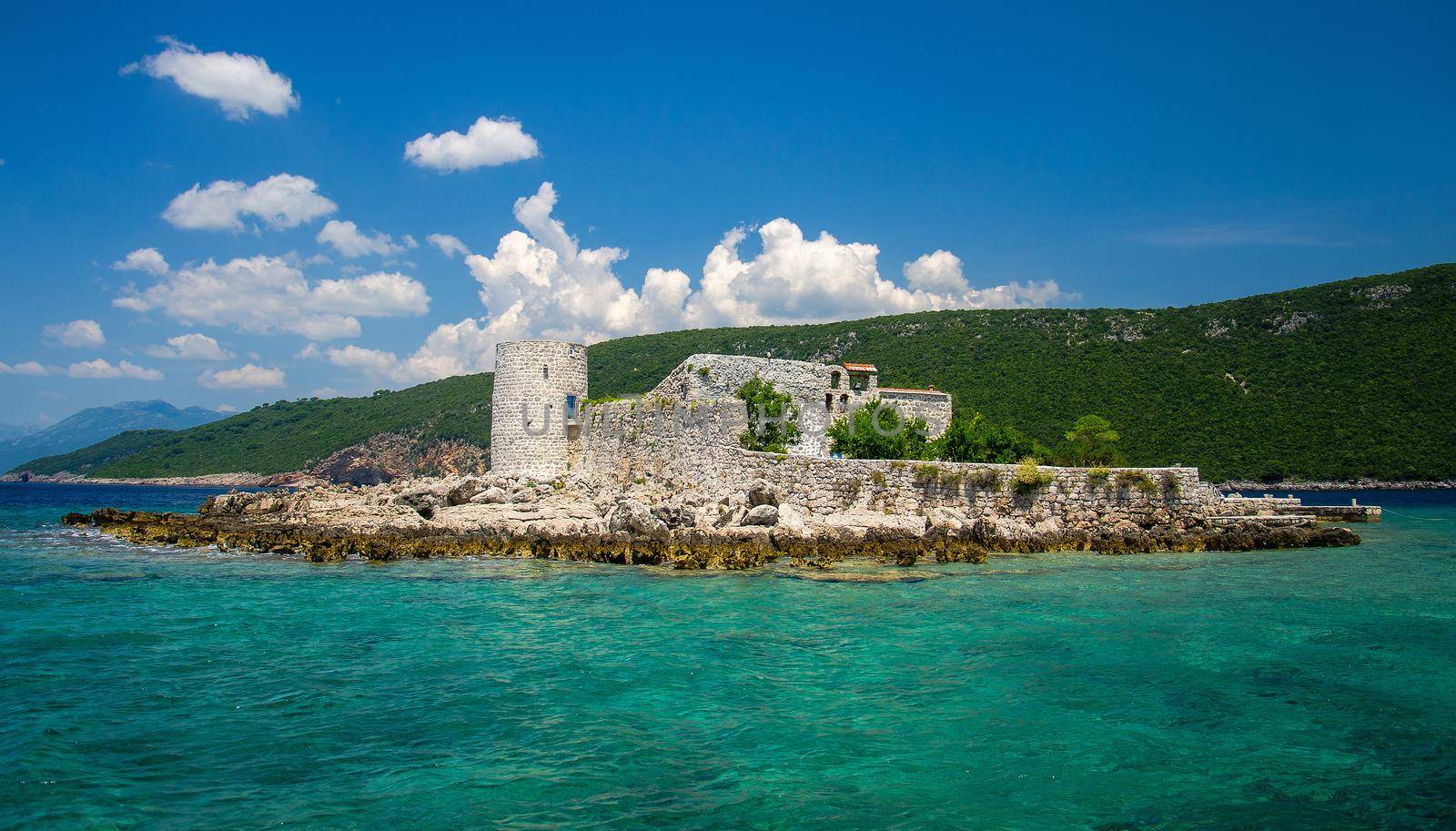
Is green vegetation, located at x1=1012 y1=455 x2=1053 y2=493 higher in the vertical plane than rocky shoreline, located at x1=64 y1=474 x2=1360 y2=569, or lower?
higher

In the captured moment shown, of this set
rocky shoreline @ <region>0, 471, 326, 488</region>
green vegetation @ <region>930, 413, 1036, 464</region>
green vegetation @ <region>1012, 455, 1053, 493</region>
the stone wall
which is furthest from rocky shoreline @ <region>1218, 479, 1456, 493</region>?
rocky shoreline @ <region>0, 471, 326, 488</region>

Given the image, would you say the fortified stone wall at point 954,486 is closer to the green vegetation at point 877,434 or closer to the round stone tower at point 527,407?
the green vegetation at point 877,434

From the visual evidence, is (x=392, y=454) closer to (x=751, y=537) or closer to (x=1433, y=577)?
(x=751, y=537)

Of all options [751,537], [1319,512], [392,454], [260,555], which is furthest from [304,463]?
[1319,512]

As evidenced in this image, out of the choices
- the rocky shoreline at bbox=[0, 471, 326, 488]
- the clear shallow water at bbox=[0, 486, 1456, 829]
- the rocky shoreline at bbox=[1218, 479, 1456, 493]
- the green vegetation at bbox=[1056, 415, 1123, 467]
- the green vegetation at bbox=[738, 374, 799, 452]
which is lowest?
the rocky shoreline at bbox=[1218, 479, 1456, 493]

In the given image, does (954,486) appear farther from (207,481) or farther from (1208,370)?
(207,481)

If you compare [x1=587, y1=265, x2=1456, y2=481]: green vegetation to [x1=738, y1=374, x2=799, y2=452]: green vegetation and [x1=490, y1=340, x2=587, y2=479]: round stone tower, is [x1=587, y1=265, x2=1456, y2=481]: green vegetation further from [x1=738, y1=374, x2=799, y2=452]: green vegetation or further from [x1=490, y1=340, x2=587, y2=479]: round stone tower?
[x1=490, y1=340, x2=587, y2=479]: round stone tower

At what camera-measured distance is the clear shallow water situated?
5656 millimetres

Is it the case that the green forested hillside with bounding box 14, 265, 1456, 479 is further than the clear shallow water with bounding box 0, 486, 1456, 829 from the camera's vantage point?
Yes

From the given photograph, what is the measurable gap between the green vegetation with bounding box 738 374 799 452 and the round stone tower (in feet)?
22.9

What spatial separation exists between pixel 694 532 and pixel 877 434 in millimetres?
8724

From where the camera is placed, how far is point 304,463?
82375 mm

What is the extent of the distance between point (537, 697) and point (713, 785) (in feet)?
9.28

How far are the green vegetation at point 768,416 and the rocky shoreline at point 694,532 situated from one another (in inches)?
111
